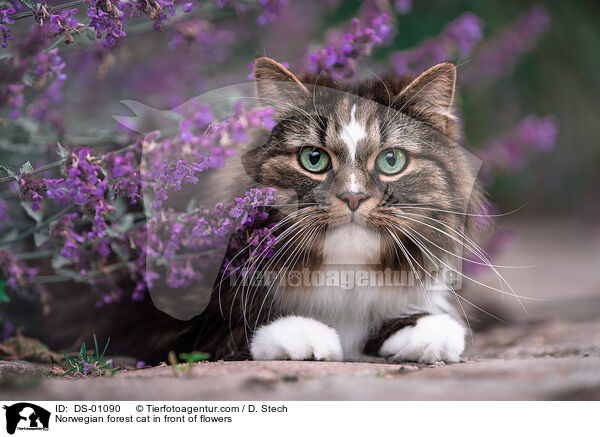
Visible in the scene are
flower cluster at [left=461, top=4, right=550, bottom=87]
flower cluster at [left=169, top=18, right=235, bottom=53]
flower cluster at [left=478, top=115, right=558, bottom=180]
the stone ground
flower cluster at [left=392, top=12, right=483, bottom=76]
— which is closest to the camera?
the stone ground

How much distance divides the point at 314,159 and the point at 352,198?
0.12 meters

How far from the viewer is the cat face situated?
1037 millimetres

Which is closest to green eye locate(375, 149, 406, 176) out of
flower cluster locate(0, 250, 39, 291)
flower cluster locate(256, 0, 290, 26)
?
flower cluster locate(256, 0, 290, 26)

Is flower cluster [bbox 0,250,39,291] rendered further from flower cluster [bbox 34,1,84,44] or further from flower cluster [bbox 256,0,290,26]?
flower cluster [bbox 256,0,290,26]

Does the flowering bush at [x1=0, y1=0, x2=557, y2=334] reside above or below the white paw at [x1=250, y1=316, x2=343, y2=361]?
above

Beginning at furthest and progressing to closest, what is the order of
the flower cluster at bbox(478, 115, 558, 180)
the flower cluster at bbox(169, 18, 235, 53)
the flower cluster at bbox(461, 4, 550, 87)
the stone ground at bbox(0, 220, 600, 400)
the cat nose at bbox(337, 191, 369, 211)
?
the flower cluster at bbox(478, 115, 558, 180) → the flower cluster at bbox(461, 4, 550, 87) → the flower cluster at bbox(169, 18, 235, 53) → the cat nose at bbox(337, 191, 369, 211) → the stone ground at bbox(0, 220, 600, 400)

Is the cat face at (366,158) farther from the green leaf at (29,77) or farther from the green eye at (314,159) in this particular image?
the green leaf at (29,77)

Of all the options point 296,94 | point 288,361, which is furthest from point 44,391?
point 296,94

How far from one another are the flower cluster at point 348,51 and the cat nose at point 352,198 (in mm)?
282

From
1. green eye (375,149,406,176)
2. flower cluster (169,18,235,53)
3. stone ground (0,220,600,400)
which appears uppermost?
flower cluster (169,18,235,53)

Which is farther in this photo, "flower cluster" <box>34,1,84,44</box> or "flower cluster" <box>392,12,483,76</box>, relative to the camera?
"flower cluster" <box>392,12,483,76</box>

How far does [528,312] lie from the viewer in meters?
1.68

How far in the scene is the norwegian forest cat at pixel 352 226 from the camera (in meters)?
1.05

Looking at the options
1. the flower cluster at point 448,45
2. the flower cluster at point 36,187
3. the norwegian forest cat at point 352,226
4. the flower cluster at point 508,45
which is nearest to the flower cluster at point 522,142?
the flower cluster at point 508,45
